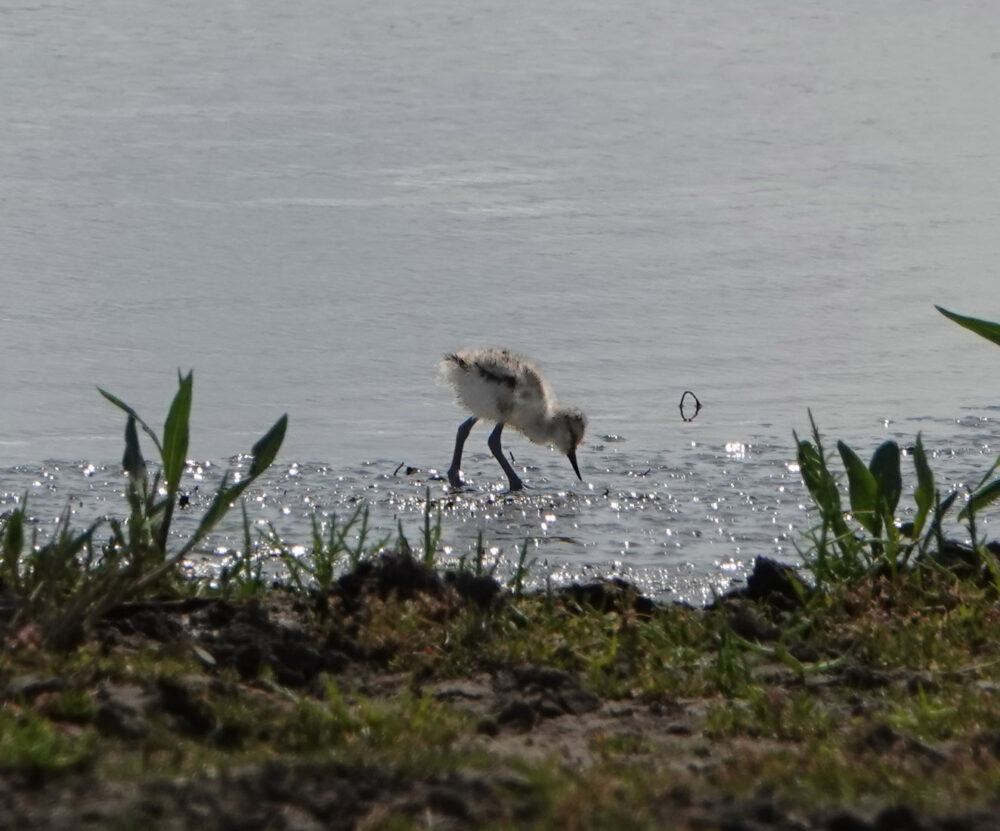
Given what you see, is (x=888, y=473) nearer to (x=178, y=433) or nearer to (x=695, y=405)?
(x=178, y=433)

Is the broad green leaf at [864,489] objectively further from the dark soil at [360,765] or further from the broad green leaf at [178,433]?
the broad green leaf at [178,433]

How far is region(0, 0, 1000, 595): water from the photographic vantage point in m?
6.98

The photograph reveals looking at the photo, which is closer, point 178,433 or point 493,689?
point 493,689

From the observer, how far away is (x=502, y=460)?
7.45m

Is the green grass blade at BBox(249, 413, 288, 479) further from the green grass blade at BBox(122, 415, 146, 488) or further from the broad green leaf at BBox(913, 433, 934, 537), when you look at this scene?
the broad green leaf at BBox(913, 433, 934, 537)

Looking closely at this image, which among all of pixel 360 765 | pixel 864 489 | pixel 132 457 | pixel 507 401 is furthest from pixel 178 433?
pixel 507 401

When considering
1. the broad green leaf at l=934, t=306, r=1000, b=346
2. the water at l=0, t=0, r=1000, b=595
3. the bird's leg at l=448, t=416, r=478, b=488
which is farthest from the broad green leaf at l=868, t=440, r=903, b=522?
the bird's leg at l=448, t=416, r=478, b=488

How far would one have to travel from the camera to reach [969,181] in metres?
11.0

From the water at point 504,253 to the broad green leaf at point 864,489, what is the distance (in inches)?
26.1

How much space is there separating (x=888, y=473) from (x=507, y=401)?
2.60 m

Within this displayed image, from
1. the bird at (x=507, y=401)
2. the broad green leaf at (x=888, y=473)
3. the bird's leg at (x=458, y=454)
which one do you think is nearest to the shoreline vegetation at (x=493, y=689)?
the broad green leaf at (x=888, y=473)

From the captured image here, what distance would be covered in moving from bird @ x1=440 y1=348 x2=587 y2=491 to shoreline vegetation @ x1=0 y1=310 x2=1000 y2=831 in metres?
1.94

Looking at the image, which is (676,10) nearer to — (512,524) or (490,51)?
(490,51)

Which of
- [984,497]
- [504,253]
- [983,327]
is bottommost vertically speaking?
[984,497]
